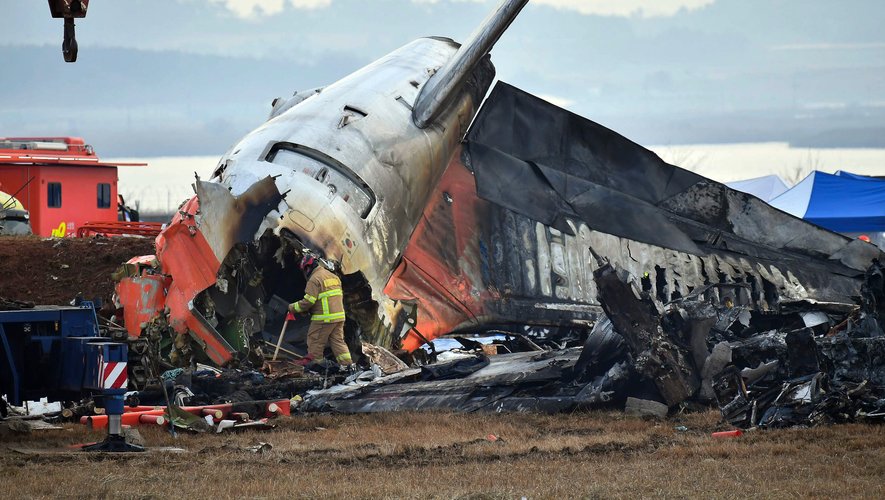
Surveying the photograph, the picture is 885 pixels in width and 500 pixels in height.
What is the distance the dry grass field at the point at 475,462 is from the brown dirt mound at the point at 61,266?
12358mm

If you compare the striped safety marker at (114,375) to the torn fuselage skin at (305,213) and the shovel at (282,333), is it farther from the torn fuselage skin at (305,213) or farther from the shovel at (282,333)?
the shovel at (282,333)

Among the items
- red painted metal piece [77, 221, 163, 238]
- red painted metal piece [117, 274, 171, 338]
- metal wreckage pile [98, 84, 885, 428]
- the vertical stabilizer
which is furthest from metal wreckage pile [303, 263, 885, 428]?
red painted metal piece [77, 221, 163, 238]

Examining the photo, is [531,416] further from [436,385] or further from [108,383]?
[108,383]

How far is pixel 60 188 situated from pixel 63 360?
23705 mm

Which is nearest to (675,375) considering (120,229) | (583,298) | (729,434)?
(729,434)

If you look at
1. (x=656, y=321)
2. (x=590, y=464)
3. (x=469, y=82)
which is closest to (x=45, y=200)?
(x=469, y=82)

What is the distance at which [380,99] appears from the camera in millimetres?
21656

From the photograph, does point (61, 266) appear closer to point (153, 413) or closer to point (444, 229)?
point (444, 229)

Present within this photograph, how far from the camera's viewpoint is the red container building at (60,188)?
3475cm

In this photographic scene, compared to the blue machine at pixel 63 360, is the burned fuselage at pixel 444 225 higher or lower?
higher

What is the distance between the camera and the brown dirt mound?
82.8 feet

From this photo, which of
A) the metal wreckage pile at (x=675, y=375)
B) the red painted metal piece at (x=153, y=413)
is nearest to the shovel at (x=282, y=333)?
the metal wreckage pile at (x=675, y=375)

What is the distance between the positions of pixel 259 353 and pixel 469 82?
8328 millimetres

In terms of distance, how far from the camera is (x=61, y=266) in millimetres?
26266
